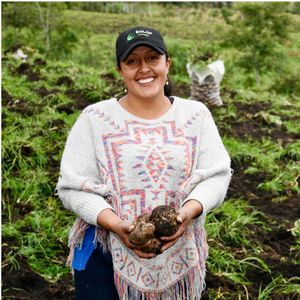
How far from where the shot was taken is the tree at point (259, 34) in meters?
14.9

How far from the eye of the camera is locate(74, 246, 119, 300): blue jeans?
6.33 feet

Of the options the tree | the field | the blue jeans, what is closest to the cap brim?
the blue jeans

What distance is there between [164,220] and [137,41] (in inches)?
22.5

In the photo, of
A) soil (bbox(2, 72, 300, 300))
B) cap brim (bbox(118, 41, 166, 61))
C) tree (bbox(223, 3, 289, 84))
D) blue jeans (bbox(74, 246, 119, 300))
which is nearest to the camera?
cap brim (bbox(118, 41, 166, 61))

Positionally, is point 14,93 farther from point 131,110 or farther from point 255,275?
point 131,110

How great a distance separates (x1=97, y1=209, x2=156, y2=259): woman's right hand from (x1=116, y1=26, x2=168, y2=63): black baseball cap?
1.65 feet

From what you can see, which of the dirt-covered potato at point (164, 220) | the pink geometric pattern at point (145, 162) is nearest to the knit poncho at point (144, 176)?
the pink geometric pattern at point (145, 162)

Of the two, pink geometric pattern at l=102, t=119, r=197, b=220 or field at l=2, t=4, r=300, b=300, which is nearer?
pink geometric pattern at l=102, t=119, r=197, b=220

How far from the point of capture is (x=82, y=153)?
191 centimetres

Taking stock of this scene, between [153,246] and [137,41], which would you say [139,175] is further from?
[137,41]

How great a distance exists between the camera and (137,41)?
1.83 meters

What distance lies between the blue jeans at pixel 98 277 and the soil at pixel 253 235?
1181 mm

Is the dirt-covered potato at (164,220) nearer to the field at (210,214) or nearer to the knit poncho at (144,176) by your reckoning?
the knit poncho at (144,176)

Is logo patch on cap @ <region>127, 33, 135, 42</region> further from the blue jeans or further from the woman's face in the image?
the blue jeans
